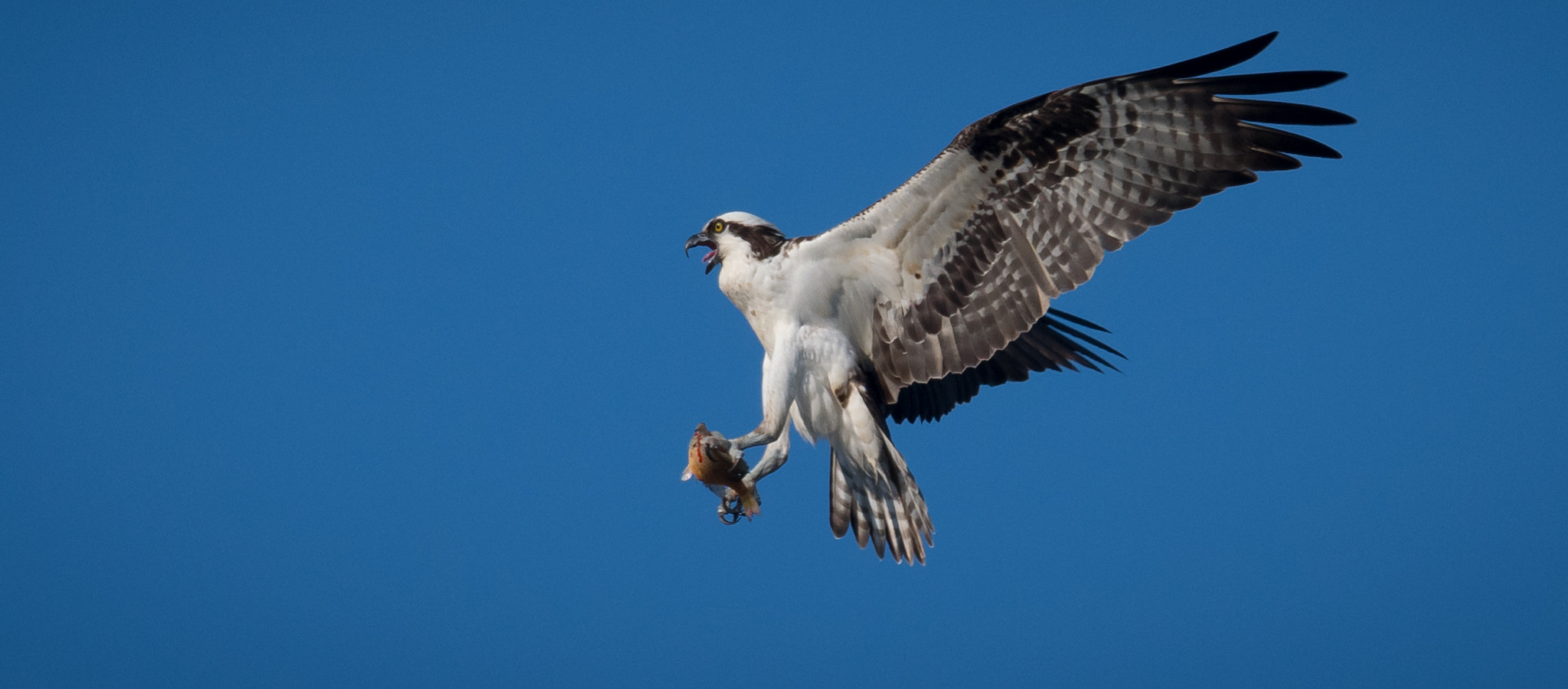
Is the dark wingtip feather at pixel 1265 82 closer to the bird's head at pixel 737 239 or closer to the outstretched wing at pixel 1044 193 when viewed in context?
the outstretched wing at pixel 1044 193

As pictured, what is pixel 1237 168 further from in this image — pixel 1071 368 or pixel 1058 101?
pixel 1071 368

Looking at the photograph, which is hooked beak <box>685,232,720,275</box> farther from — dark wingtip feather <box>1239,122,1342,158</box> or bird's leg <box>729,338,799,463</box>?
dark wingtip feather <box>1239,122,1342,158</box>

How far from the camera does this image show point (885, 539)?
621 centimetres

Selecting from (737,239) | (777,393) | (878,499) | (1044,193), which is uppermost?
(737,239)

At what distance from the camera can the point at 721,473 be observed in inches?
219

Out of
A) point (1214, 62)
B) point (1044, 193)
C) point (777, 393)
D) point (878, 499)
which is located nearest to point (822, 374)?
point (777, 393)

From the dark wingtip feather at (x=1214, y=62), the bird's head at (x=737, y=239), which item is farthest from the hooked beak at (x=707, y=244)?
the dark wingtip feather at (x=1214, y=62)

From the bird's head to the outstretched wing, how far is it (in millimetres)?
281

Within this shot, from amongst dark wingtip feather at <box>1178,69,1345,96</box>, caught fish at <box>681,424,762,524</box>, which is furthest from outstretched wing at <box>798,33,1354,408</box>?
caught fish at <box>681,424,762,524</box>

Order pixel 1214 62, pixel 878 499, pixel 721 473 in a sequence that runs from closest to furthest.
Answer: pixel 1214 62 < pixel 721 473 < pixel 878 499

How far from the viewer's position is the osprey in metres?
5.07

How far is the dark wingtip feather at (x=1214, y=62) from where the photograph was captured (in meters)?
4.49

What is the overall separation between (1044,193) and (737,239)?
1500 mm

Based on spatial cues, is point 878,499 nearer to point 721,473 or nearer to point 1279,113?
point 721,473
